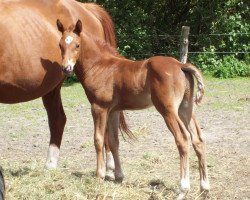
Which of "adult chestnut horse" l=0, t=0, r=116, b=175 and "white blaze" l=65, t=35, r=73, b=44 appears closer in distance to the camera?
"white blaze" l=65, t=35, r=73, b=44

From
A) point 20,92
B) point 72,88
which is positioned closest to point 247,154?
point 20,92

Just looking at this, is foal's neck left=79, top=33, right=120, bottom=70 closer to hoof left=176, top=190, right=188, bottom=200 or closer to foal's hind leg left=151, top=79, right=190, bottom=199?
foal's hind leg left=151, top=79, right=190, bottom=199

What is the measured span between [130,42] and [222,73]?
275cm

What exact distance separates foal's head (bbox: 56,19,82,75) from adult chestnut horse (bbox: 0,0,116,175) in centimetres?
44

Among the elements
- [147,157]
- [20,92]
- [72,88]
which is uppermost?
[20,92]

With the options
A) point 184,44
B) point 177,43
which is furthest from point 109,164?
point 177,43

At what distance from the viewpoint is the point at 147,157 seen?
20.3ft

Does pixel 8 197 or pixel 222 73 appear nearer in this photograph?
pixel 8 197

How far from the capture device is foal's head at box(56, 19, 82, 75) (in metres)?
4.87

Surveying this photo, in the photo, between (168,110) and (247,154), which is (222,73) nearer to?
(247,154)

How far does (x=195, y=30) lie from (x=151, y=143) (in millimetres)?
9917

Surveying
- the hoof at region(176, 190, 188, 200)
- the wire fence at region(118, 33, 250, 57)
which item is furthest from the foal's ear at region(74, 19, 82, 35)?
the wire fence at region(118, 33, 250, 57)

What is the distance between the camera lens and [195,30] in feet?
53.7

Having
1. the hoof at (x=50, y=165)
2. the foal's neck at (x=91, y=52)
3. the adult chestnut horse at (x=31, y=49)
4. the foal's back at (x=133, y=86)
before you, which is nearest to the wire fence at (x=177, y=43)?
the adult chestnut horse at (x=31, y=49)
